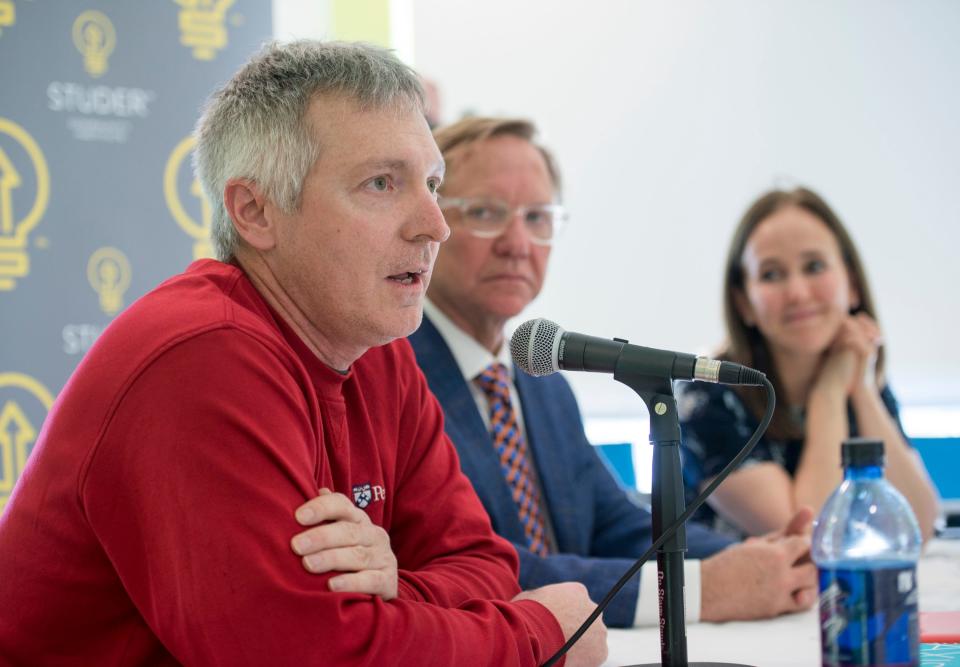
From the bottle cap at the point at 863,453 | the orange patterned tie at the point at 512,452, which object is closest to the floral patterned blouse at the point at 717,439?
the orange patterned tie at the point at 512,452

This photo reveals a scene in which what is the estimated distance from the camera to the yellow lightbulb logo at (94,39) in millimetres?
2922

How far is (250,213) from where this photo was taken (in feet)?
4.14

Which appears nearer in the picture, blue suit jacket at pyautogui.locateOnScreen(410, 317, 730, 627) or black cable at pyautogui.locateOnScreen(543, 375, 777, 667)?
black cable at pyautogui.locateOnScreen(543, 375, 777, 667)

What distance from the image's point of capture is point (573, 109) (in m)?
3.98

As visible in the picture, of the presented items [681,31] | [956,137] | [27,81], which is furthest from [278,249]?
[956,137]

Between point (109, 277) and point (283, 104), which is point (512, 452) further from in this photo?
point (109, 277)

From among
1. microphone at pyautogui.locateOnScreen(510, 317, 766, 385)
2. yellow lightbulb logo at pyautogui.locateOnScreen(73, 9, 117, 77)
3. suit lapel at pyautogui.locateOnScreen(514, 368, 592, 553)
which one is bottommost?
suit lapel at pyautogui.locateOnScreen(514, 368, 592, 553)

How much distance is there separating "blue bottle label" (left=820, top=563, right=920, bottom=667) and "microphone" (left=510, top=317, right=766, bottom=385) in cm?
23

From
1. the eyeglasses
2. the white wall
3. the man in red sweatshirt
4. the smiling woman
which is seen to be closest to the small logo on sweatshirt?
the man in red sweatshirt

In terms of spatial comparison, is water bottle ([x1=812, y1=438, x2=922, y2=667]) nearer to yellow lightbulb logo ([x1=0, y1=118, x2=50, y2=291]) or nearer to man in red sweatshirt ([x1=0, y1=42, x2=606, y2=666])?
man in red sweatshirt ([x1=0, y1=42, x2=606, y2=666])

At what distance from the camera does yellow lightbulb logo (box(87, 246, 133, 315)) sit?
9.55ft

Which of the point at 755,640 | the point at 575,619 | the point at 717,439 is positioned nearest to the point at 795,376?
the point at 717,439

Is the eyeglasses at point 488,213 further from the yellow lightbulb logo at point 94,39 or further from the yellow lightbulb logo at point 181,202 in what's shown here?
the yellow lightbulb logo at point 94,39

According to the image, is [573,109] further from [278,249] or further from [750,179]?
[278,249]
